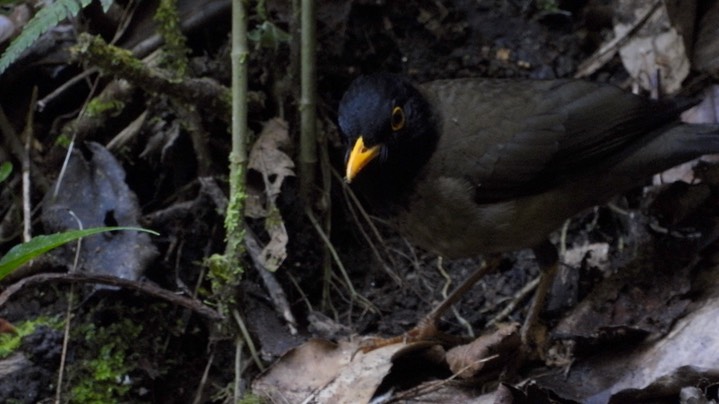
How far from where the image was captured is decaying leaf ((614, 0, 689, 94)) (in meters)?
4.52

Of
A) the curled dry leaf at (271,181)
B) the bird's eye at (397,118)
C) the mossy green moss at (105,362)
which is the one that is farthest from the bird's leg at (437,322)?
the mossy green moss at (105,362)

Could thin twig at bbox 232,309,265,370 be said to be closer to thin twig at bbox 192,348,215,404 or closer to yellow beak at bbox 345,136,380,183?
thin twig at bbox 192,348,215,404

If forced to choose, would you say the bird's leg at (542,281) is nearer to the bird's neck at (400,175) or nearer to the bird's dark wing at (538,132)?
the bird's dark wing at (538,132)

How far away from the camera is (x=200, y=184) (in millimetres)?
4305

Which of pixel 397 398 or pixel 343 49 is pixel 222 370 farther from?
pixel 343 49

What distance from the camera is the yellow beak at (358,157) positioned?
11.9 ft

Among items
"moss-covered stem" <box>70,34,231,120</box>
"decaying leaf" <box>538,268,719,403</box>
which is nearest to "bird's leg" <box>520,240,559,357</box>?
"decaying leaf" <box>538,268,719,403</box>

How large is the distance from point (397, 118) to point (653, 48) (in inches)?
60.6

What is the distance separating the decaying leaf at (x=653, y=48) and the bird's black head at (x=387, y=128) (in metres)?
1.22

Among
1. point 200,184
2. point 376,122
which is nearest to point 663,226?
point 376,122

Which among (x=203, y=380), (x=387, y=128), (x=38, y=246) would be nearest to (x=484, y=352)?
(x=387, y=128)

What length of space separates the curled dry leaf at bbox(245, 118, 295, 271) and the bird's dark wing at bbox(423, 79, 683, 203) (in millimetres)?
692

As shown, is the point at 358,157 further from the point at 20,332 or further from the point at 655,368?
the point at 20,332

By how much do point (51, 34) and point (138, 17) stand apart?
1.32 feet
